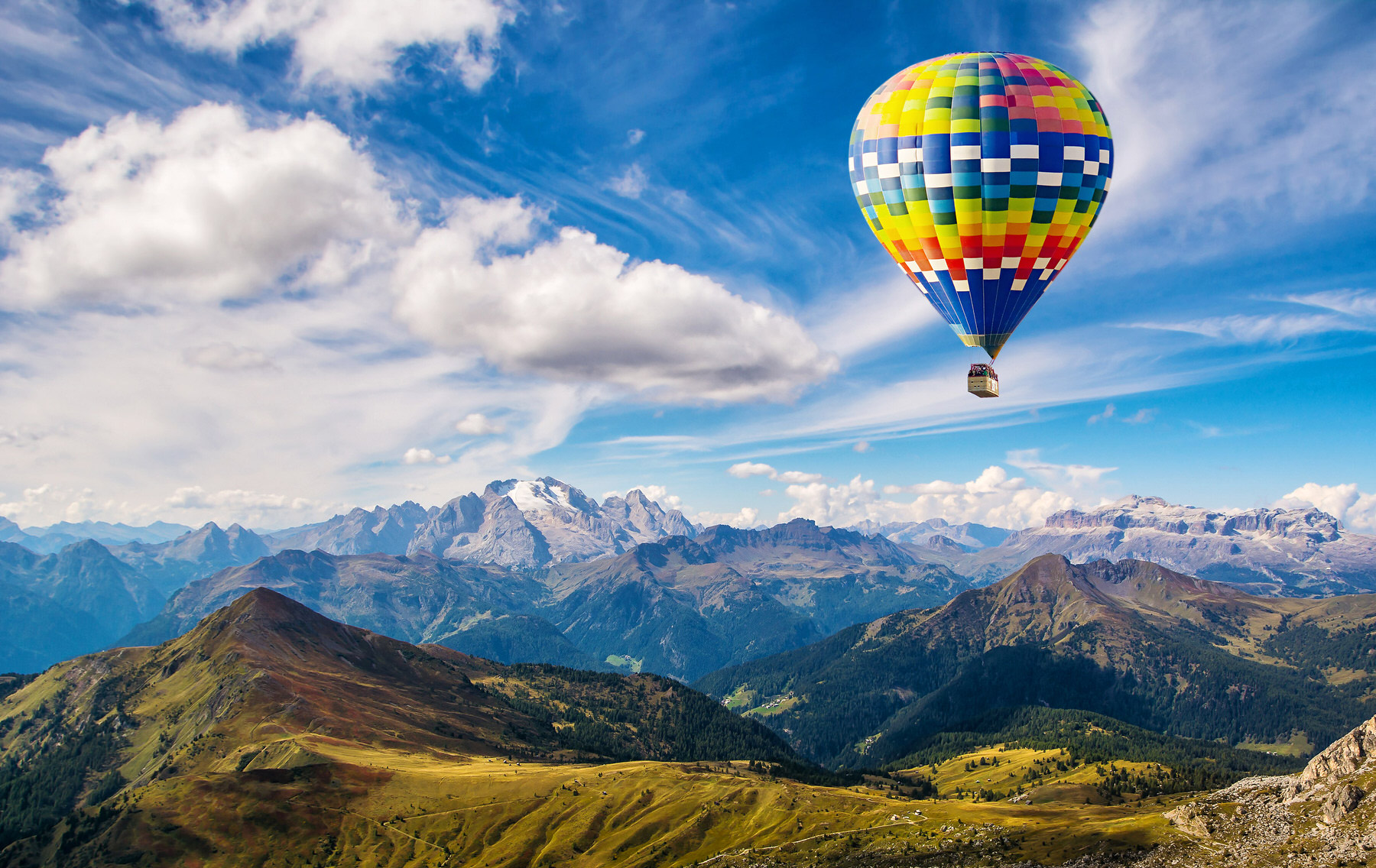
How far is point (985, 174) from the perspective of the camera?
278 ft

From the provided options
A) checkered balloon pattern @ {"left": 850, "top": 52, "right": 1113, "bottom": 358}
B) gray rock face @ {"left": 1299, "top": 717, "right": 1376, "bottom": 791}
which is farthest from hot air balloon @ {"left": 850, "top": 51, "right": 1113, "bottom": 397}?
gray rock face @ {"left": 1299, "top": 717, "right": 1376, "bottom": 791}

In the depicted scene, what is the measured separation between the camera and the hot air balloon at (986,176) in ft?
276

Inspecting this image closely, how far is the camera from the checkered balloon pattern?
84188mm

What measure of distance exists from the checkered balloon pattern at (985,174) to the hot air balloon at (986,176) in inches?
4.9

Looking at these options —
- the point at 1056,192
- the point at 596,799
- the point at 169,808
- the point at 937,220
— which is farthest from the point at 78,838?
the point at 1056,192

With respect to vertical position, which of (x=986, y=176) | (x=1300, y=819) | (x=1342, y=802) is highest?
(x=986, y=176)

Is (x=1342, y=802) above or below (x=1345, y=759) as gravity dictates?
below

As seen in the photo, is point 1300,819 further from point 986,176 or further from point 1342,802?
point 986,176

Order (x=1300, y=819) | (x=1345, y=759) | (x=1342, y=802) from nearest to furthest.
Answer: (x=1342, y=802)
(x=1300, y=819)
(x=1345, y=759)

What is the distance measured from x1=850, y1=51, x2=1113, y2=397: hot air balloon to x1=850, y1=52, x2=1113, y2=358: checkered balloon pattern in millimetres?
123

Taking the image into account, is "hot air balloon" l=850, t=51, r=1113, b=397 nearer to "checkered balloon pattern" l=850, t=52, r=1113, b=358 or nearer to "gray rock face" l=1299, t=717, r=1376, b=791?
"checkered balloon pattern" l=850, t=52, r=1113, b=358

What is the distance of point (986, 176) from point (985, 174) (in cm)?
22

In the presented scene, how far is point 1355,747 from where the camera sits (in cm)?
12406

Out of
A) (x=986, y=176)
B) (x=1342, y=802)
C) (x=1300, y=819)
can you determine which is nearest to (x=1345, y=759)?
(x=1342, y=802)
